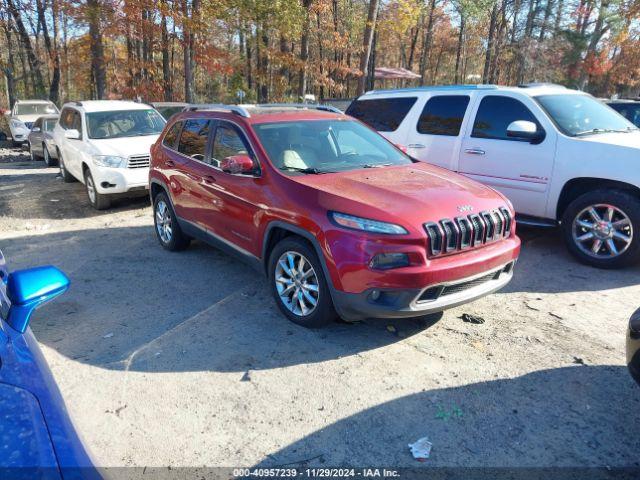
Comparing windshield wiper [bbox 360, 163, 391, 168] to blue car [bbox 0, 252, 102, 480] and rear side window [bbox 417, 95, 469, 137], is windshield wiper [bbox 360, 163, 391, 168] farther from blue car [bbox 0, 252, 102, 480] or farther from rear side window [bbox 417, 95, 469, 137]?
blue car [bbox 0, 252, 102, 480]

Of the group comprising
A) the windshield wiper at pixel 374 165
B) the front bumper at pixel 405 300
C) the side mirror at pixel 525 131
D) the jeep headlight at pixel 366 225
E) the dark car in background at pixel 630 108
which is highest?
the dark car in background at pixel 630 108

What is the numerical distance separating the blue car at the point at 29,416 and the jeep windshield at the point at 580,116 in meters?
5.84

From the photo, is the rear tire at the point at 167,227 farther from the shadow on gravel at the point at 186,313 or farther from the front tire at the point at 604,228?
the front tire at the point at 604,228

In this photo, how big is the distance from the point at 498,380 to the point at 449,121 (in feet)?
14.4

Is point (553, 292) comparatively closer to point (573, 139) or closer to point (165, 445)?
point (573, 139)

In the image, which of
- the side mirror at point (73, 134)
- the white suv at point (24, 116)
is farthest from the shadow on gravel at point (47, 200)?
the white suv at point (24, 116)

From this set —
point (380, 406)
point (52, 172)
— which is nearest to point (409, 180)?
point (380, 406)

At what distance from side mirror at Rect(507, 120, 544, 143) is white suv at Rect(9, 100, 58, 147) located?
18863 mm

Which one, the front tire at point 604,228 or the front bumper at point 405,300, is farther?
the front tire at point 604,228

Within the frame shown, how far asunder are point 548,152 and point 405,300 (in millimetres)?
3398

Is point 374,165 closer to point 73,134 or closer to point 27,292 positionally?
point 27,292

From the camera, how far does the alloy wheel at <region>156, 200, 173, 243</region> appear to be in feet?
20.7

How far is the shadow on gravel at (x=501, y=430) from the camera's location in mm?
2682

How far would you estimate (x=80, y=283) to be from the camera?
5.37 m
